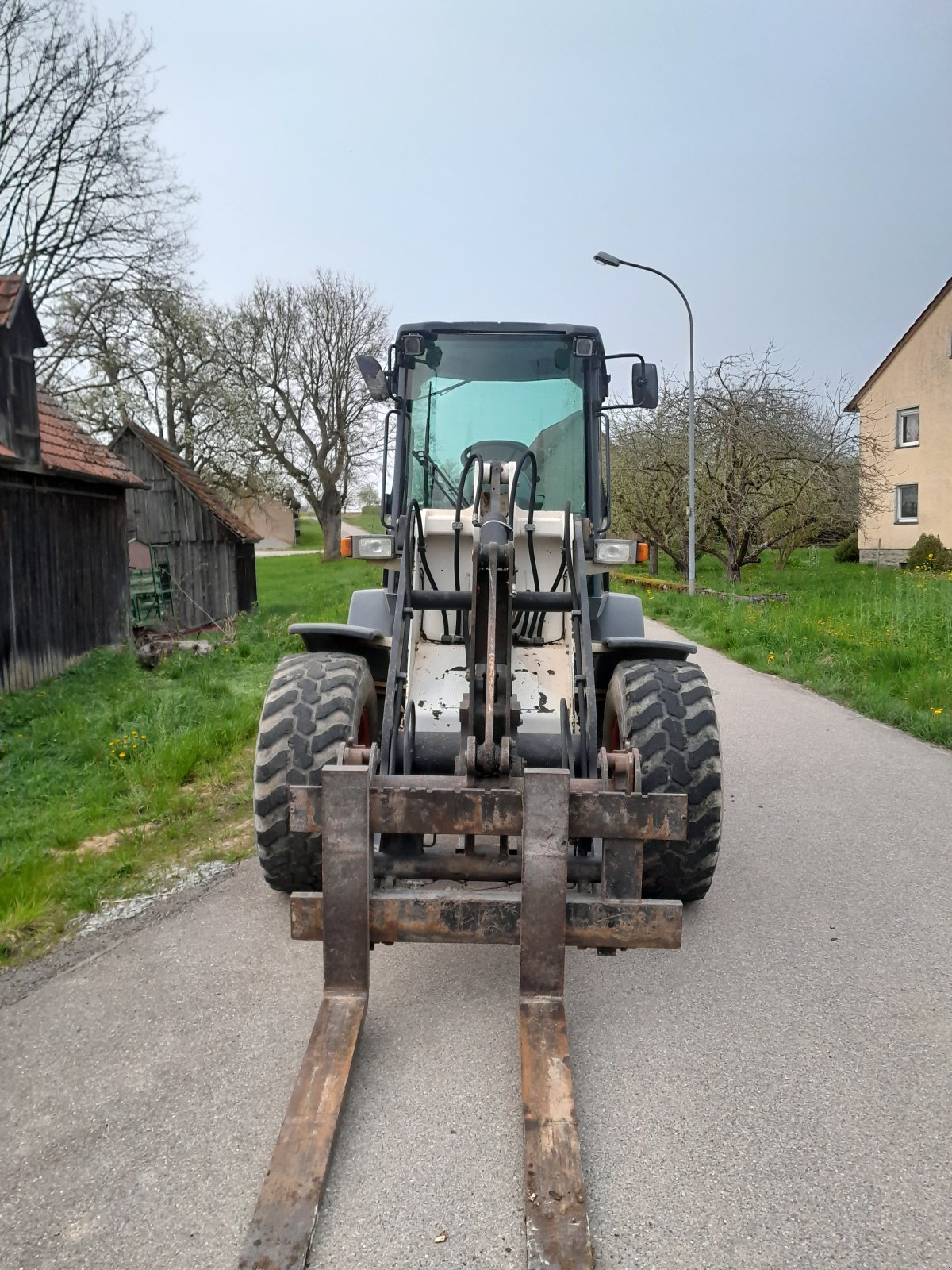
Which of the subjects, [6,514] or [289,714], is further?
[6,514]

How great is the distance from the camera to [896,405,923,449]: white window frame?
3025cm

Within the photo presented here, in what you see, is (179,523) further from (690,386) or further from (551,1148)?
(551,1148)

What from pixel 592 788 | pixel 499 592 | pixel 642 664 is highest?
pixel 499 592

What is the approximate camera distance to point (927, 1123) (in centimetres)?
273

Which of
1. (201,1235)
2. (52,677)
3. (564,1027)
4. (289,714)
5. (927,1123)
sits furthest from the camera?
(52,677)

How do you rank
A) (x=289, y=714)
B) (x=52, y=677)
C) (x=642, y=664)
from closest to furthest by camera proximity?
(x=289, y=714) → (x=642, y=664) → (x=52, y=677)

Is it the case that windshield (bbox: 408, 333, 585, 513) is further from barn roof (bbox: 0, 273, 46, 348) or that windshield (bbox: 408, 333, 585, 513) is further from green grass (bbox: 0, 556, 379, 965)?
barn roof (bbox: 0, 273, 46, 348)

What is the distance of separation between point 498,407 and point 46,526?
10399mm

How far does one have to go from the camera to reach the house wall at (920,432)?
2858 centimetres

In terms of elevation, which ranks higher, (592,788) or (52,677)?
(592,788)

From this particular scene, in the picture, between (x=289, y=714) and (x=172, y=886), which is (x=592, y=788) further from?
(x=172, y=886)

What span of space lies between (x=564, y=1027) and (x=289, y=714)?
5.74ft

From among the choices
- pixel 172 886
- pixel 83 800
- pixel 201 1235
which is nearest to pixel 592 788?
pixel 201 1235

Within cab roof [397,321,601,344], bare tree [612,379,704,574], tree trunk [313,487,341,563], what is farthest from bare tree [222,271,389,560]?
cab roof [397,321,601,344]
